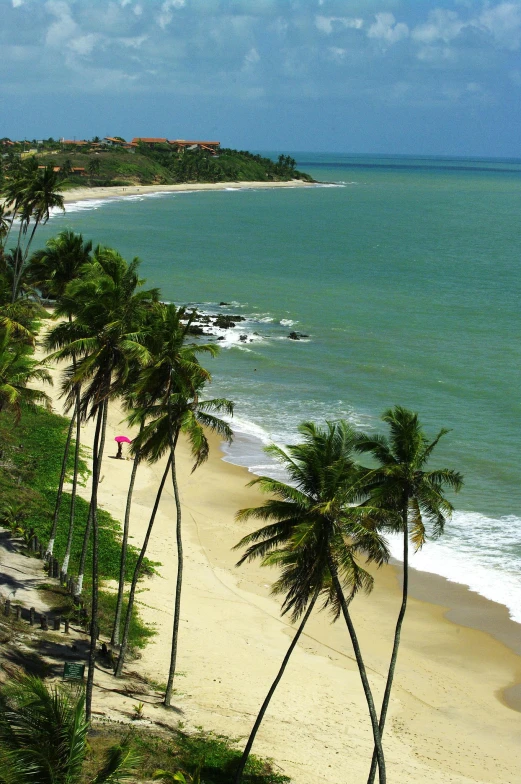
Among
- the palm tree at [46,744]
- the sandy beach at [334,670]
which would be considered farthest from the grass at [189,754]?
the palm tree at [46,744]

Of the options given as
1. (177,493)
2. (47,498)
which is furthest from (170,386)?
(47,498)

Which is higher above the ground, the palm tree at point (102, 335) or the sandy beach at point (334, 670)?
the palm tree at point (102, 335)

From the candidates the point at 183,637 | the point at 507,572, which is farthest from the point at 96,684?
the point at 507,572

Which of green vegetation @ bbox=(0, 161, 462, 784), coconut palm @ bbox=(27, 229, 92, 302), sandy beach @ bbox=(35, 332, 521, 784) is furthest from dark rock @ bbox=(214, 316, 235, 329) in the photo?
green vegetation @ bbox=(0, 161, 462, 784)

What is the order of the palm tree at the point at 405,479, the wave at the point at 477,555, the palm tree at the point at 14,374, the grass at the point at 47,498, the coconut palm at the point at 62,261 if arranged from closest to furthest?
the palm tree at the point at 405,479
the palm tree at the point at 14,374
the grass at the point at 47,498
the coconut palm at the point at 62,261
the wave at the point at 477,555

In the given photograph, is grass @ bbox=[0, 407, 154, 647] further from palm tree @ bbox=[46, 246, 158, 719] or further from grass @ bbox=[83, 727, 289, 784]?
grass @ bbox=[83, 727, 289, 784]

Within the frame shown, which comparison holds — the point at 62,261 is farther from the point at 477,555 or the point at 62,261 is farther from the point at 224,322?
the point at 224,322

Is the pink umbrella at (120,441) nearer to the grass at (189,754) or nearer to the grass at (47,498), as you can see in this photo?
the grass at (47,498)
